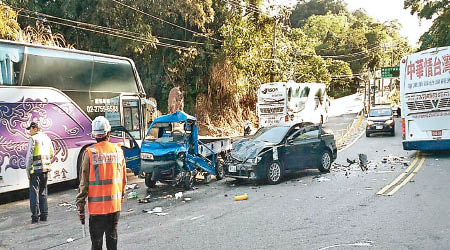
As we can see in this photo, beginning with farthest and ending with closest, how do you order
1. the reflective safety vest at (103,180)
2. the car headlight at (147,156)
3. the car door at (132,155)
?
the car door at (132,155)
the car headlight at (147,156)
the reflective safety vest at (103,180)

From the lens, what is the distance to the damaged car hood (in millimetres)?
11242

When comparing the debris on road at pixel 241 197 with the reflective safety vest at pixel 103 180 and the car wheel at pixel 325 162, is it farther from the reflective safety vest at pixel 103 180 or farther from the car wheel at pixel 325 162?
the reflective safety vest at pixel 103 180

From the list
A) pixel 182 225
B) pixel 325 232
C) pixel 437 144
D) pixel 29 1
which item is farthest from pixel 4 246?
pixel 29 1

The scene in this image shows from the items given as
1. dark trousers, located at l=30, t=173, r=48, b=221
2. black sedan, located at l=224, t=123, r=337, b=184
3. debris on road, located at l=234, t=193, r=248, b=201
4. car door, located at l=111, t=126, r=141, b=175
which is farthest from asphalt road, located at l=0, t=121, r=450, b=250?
car door, located at l=111, t=126, r=141, b=175

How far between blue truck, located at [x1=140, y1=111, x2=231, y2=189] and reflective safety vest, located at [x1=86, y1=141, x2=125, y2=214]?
5.52 m

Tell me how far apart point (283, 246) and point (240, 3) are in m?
28.0

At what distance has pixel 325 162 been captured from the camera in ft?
42.9

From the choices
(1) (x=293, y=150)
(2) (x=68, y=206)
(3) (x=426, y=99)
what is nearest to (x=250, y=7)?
(3) (x=426, y=99)

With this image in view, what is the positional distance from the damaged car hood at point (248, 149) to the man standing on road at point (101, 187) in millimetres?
6605

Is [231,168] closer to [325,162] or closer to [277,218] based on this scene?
[325,162]

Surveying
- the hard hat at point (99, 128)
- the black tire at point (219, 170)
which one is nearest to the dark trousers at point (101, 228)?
the hard hat at point (99, 128)

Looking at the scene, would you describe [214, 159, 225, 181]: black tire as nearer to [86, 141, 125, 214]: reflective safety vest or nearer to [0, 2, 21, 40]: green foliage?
[86, 141, 125, 214]: reflective safety vest

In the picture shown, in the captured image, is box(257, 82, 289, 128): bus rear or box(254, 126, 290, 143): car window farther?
box(257, 82, 289, 128): bus rear

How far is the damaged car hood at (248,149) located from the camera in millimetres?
11242
